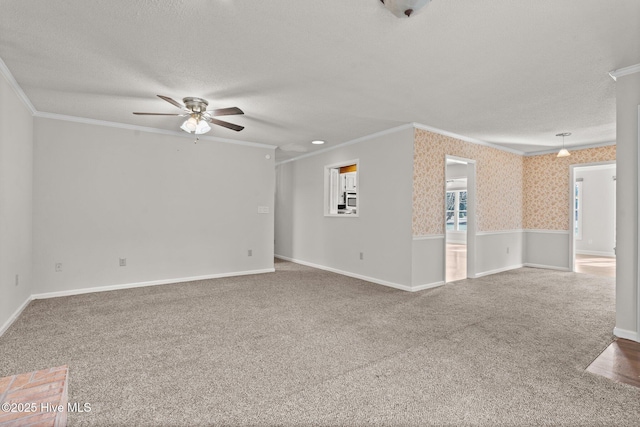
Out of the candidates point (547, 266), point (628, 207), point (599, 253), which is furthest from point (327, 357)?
point (599, 253)

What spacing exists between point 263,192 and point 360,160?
6.30ft

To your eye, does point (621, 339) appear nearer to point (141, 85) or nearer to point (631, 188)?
point (631, 188)

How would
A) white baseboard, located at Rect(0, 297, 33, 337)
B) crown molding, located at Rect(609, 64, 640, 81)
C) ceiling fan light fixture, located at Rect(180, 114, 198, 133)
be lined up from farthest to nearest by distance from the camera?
ceiling fan light fixture, located at Rect(180, 114, 198, 133), white baseboard, located at Rect(0, 297, 33, 337), crown molding, located at Rect(609, 64, 640, 81)

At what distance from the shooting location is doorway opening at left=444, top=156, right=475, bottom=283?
18.6 ft

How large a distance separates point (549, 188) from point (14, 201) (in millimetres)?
8495

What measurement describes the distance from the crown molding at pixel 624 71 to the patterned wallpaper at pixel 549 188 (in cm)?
384

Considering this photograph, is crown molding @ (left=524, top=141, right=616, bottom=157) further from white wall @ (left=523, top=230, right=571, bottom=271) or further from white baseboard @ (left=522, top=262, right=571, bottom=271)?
white baseboard @ (left=522, top=262, right=571, bottom=271)

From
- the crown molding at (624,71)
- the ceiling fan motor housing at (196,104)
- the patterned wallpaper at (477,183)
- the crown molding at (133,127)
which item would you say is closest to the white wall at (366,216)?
the patterned wallpaper at (477,183)

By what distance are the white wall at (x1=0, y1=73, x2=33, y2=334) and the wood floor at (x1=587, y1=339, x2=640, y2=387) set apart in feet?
16.3

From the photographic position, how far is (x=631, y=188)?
109 inches

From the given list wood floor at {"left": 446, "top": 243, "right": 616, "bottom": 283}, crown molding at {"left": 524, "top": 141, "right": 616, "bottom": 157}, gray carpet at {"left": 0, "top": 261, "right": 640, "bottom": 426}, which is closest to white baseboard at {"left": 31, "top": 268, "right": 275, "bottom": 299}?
gray carpet at {"left": 0, "top": 261, "right": 640, "bottom": 426}

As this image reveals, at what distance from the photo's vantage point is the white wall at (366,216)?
15.5 feet

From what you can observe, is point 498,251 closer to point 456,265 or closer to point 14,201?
point 456,265

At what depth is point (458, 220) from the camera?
1105 centimetres
